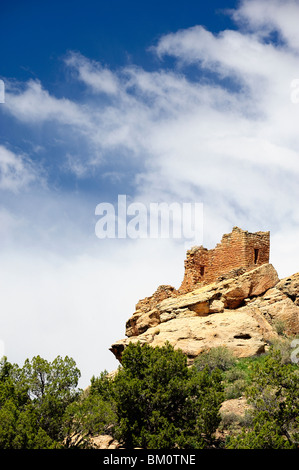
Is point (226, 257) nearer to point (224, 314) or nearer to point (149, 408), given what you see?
point (224, 314)

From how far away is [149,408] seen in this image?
2397 centimetres

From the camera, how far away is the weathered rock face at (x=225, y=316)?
3170 centimetres

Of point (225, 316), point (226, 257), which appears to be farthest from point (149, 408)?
point (226, 257)

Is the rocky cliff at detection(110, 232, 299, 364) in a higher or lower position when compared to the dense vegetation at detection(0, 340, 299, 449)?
higher

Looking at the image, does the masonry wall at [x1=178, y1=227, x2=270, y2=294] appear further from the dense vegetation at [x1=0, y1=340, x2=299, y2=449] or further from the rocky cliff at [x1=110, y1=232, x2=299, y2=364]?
the dense vegetation at [x1=0, y1=340, x2=299, y2=449]

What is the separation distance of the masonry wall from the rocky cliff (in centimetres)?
49

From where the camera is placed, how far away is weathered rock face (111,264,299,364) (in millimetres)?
31703

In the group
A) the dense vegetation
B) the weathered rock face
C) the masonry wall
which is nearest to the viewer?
the dense vegetation

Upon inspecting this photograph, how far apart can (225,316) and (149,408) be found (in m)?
11.0

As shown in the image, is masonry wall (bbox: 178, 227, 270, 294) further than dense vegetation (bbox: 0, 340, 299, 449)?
Yes

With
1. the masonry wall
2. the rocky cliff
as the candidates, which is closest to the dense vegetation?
the rocky cliff

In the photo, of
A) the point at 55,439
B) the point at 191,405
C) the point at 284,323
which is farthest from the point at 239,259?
the point at 55,439

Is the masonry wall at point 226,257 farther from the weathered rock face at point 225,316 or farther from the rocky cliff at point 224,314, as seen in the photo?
→ the weathered rock face at point 225,316

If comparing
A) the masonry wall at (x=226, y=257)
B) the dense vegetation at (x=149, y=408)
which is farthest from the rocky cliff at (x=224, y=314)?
the dense vegetation at (x=149, y=408)
